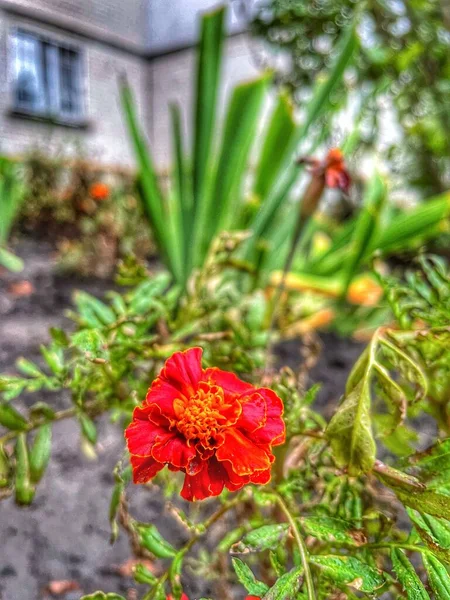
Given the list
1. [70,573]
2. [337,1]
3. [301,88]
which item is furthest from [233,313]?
[301,88]

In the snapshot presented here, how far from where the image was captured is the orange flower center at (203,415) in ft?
1.01

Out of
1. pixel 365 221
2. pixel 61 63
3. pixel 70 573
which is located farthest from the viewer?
pixel 61 63

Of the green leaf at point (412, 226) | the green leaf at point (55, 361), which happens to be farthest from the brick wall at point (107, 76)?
the green leaf at point (55, 361)

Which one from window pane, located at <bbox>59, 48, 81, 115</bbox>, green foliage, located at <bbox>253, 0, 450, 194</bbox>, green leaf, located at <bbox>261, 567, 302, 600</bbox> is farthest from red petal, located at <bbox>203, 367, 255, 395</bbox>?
window pane, located at <bbox>59, 48, 81, 115</bbox>

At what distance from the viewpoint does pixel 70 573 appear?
0.67 m

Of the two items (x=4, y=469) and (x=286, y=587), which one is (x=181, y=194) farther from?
(x=286, y=587)

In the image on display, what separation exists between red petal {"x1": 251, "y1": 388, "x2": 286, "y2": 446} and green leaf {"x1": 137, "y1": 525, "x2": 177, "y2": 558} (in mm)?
126

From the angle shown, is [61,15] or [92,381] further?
[61,15]

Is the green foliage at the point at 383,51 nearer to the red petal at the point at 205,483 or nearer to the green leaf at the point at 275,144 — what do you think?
the green leaf at the point at 275,144

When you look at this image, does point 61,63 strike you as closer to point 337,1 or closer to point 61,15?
point 61,15

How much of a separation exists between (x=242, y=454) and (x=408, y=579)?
115mm

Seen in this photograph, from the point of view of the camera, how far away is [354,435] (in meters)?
0.34

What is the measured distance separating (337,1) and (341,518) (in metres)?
1.62

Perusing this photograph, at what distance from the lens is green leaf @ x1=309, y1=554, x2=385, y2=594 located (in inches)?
12.0
